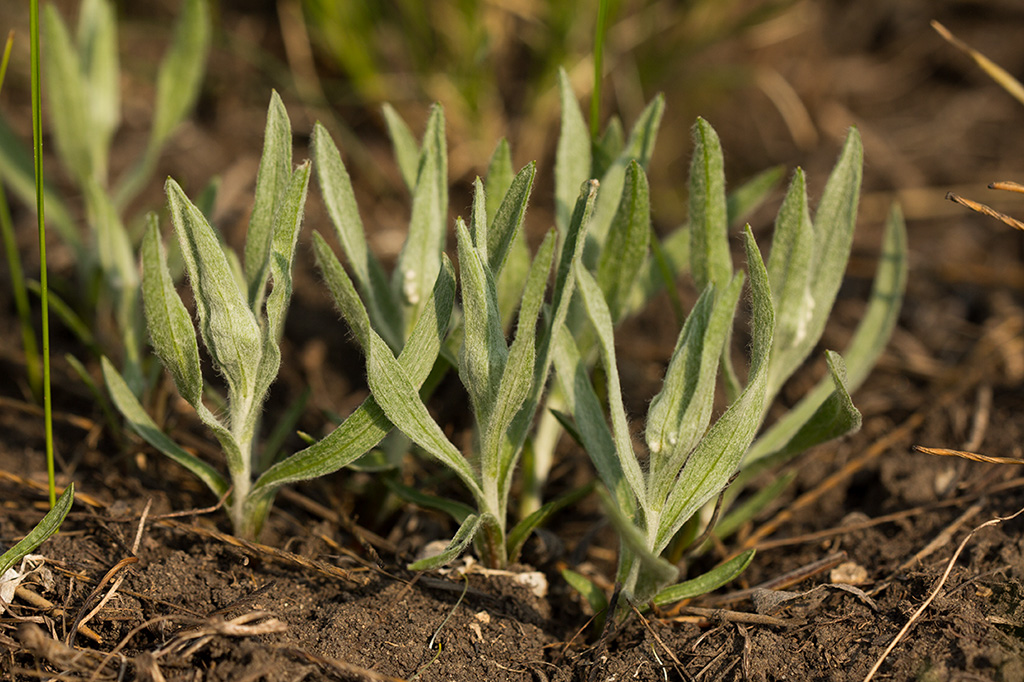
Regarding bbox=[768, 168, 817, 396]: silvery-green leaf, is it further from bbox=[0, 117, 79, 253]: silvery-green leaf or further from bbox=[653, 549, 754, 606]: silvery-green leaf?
bbox=[0, 117, 79, 253]: silvery-green leaf

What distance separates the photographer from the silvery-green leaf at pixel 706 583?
159 centimetres

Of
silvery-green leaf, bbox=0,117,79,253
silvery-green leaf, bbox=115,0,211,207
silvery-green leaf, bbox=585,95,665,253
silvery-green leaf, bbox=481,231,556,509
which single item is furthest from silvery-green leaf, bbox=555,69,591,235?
silvery-green leaf, bbox=0,117,79,253

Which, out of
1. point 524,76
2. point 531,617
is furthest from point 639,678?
point 524,76

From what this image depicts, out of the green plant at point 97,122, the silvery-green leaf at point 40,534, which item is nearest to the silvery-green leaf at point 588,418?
the silvery-green leaf at point 40,534

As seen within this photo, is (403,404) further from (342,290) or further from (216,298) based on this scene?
(216,298)

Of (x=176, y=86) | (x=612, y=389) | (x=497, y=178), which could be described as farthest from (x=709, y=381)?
(x=176, y=86)

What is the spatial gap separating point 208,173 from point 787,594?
2.53 metres

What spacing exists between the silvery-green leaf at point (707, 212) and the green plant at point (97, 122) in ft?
4.77

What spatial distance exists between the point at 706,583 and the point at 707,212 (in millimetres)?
731

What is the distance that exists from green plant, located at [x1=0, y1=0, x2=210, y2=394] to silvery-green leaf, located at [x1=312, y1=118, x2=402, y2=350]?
0.81 m

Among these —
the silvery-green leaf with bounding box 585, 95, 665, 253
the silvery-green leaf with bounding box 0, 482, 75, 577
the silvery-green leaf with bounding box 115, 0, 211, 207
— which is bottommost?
the silvery-green leaf with bounding box 0, 482, 75, 577

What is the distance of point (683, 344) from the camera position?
1.55 metres

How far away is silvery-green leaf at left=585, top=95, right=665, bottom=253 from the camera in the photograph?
1.85m

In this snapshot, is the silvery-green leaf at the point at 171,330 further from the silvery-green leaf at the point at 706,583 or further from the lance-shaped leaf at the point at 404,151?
the silvery-green leaf at the point at 706,583
